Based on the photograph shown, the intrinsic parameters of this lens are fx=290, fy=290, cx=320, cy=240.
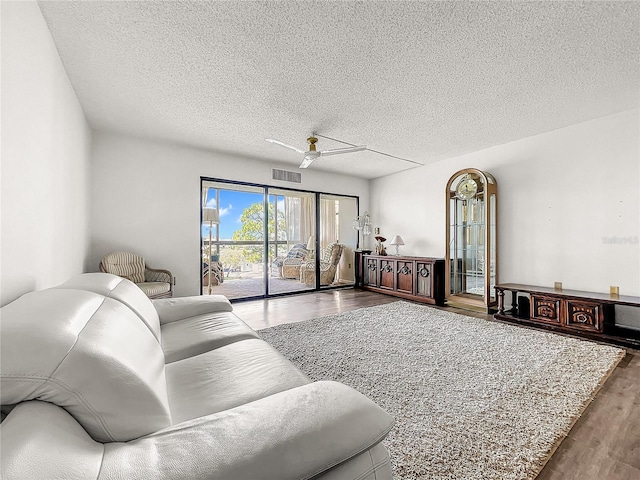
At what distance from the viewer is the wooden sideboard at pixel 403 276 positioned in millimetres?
5047

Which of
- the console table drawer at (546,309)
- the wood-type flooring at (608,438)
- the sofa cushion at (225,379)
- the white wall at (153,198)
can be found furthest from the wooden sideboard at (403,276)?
the sofa cushion at (225,379)

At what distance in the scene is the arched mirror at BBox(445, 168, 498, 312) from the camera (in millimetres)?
4473

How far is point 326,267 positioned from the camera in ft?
21.5

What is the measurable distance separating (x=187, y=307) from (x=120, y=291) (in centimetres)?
60

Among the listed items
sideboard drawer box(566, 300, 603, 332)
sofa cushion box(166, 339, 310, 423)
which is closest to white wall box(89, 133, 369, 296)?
sofa cushion box(166, 339, 310, 423)

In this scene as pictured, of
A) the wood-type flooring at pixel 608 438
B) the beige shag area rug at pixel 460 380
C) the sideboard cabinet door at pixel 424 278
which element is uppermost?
the sideboard cabinet door at pixel 424 278

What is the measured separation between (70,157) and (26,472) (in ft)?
10.3

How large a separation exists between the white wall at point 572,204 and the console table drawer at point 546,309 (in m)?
0.61

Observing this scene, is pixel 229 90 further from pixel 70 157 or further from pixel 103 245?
pixel 103 245

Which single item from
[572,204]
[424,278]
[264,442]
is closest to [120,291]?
[264,442]

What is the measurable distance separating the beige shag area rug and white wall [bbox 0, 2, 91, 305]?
196 cm

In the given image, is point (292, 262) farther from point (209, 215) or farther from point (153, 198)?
point (153, 198)

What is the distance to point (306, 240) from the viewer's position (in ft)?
21.1

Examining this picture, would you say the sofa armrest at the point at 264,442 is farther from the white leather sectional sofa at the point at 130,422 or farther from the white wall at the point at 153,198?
the white wall at the point at 153,198
